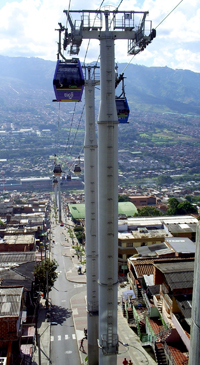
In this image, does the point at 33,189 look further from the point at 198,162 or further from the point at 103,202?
the point at 103,202

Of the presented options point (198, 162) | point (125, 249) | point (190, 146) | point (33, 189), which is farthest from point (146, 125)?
point (125, 249)

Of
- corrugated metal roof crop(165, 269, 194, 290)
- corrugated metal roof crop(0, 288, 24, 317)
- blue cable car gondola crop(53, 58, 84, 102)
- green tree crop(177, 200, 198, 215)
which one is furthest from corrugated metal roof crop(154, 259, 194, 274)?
green tree crop(177, 200, 198, 215)

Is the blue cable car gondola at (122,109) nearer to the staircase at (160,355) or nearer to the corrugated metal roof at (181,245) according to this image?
the staircase at (160,355)

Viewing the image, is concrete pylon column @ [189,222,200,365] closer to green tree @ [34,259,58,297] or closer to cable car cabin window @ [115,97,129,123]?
cable car cabin window @ [115,97,129,123]

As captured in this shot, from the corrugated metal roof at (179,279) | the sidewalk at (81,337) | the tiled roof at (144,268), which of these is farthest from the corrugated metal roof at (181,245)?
the corrugated metal roof at (179,279)

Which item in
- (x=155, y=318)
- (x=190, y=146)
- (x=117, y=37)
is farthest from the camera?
(x=190, y=146)

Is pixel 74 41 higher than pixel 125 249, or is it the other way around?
pixel 74 41
